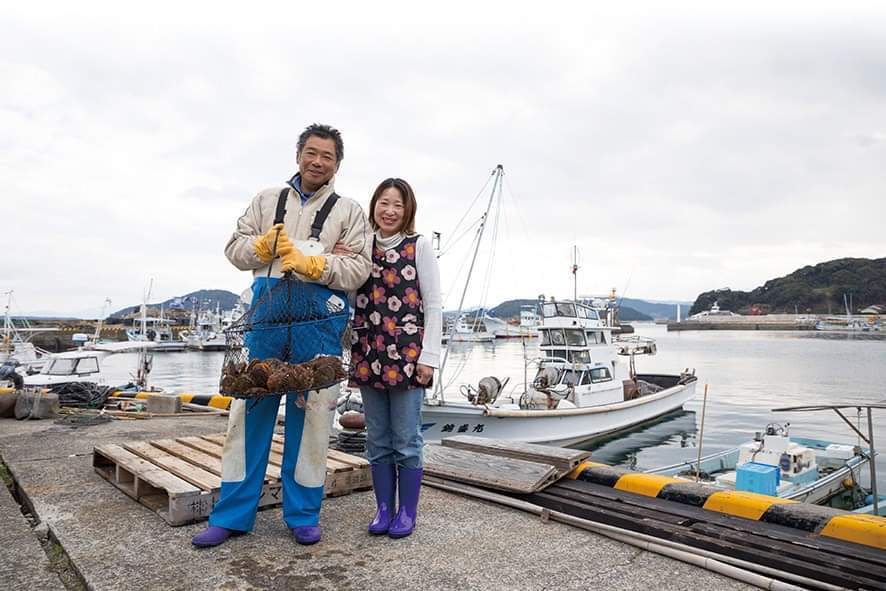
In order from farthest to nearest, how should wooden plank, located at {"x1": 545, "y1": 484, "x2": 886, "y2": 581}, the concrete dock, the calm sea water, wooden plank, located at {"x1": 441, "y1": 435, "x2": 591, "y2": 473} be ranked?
1. the calm sea water
2. wooden plank, located at {"x1": 441, "y1": 435, "x2": 591, "y2": 473}
3. wooden plank, located at {"x1": 545, "y1": 484, "x2": 886, "y2": 581}
4. the concrete dock

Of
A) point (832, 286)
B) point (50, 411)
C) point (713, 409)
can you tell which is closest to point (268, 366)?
point (50, 411)

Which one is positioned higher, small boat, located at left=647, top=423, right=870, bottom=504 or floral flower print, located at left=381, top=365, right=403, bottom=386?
floral flower print, located at left=381, top=365, right=403, bottom=386

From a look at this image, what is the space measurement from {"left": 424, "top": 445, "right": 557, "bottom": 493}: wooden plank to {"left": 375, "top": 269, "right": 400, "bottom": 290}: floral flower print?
5.26 feet

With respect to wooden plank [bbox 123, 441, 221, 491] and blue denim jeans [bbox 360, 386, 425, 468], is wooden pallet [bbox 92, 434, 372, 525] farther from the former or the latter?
blue denim jeans [bbox 360, 386, 425, 468]

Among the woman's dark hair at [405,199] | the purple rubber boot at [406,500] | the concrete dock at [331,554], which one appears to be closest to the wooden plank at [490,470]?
the concrete dock at [331,554]

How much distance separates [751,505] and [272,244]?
3.13m

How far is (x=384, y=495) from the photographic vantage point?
3.33 metres

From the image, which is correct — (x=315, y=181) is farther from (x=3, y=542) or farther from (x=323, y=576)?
(x=3, y=542)

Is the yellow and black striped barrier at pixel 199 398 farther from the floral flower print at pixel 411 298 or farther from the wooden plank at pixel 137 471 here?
the floral flower print at pixel 411 298

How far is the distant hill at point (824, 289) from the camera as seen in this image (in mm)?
148500

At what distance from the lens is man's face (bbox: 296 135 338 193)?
3.21 meters

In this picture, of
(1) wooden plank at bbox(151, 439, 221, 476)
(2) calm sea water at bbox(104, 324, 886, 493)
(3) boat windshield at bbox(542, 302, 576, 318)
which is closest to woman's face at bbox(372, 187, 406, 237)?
(1) wooden plank at bbox(151, 439, 221, 476)

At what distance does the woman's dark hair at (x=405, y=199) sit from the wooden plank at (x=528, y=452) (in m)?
2.08

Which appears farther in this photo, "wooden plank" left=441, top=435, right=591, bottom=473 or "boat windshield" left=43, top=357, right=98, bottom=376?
"boat windshield" left=43, top=357, right=98, bottom=376
